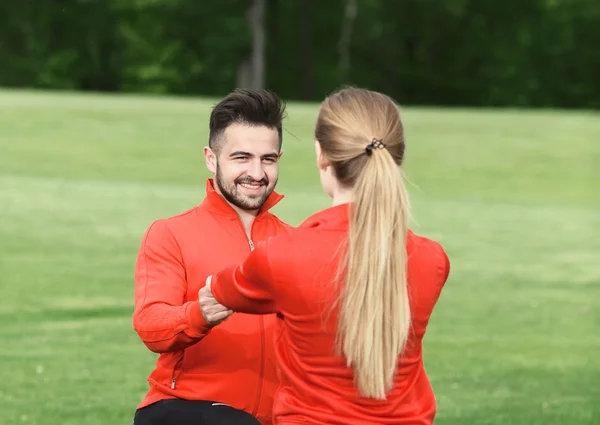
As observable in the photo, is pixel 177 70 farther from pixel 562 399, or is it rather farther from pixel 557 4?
pixel 562 399

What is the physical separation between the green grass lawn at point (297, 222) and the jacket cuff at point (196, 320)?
0.73m

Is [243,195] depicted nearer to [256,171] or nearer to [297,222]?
[256,171]

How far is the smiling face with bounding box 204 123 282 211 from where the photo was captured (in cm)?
389

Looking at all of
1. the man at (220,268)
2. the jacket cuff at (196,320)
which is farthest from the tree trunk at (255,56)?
the jacket cuff at (196,320)

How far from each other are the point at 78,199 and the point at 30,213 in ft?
5.94

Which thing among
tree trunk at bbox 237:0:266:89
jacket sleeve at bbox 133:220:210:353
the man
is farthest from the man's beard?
tree trunk at bbox 237:0:266:89

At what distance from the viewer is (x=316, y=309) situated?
303cm

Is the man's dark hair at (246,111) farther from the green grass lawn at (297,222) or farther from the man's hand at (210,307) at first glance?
the man's hand at (210,307)

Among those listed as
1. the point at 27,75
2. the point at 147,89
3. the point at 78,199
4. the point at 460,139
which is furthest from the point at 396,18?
the point at 78,199

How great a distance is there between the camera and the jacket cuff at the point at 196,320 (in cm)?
334

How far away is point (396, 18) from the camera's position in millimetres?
64000

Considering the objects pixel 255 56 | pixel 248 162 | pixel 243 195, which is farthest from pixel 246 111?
pixel 255 56

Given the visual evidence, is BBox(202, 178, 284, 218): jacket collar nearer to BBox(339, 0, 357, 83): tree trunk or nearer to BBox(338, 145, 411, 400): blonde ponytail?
BBox(338, 145, 411, 400): blonde ponytail

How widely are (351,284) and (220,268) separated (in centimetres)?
99
